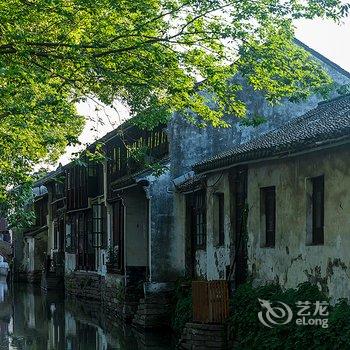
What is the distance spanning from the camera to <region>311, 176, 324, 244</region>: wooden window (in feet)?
48.1

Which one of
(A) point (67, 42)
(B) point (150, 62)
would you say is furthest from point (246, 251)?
(A) point (67, 42)

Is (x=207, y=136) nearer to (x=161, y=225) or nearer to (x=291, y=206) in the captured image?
(x=161, y=225)

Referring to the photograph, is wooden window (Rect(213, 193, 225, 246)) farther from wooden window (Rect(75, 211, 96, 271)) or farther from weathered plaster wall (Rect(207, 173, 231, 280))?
wooden window (Rect(75, 211, 96, 271))

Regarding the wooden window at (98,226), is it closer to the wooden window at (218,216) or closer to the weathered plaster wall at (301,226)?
the wooden window at (218,216)

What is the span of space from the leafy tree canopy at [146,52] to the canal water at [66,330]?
7.38 metres

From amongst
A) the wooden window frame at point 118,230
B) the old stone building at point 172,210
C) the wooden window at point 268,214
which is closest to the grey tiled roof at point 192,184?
the old stone building at point 172,210

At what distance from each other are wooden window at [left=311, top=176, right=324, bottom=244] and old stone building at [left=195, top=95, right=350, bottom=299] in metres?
0.02

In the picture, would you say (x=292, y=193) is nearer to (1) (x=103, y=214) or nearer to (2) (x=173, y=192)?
(2) (x=173, y=192)

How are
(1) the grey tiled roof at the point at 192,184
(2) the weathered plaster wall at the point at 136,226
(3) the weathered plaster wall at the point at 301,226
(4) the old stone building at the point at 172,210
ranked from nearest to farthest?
(3) the weathered plaster wall at the point at 301,226, (4) the old stone building at the point at 172,210, (1) the grey tiled roof at the point at 192,184, (2) the weathered plaster wall at the point at 136,226

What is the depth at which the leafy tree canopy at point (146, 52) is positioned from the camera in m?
13.1

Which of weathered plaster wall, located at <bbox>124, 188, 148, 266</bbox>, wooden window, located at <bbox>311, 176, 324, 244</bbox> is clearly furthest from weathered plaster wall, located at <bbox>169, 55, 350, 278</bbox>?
wooden window, located at <bbox>311, 176, 324, 244</bbox>

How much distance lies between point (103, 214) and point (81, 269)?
16.3ft

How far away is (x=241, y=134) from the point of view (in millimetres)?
24953

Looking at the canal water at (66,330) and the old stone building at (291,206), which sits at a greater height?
the old stone building at (291,206)
